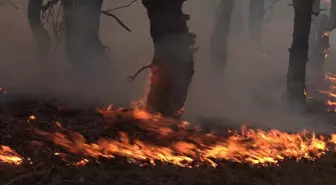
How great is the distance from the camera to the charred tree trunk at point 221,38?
2202 centimetres

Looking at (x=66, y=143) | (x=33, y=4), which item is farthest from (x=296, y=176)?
(x=33, y=4)

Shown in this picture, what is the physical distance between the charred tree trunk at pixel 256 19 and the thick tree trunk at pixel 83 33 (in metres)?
23.8

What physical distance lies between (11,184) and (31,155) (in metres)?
0.66

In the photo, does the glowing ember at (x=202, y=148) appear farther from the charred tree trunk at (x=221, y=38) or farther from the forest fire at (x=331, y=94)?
the charred tree trunk at (x=221, y=38)

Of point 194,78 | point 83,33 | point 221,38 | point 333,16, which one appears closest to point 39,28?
point 83,33

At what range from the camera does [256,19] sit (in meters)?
34.3

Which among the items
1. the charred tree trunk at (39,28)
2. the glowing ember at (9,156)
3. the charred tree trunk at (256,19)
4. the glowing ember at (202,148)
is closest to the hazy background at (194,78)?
the charred tree trunk at (39,28)

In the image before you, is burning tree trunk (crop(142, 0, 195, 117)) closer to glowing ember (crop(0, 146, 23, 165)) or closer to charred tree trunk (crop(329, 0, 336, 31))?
glowing ember (crop(0, 146, 23, 165))

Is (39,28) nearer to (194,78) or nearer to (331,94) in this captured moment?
(194,78)

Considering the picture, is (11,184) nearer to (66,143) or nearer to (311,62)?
(66,143)

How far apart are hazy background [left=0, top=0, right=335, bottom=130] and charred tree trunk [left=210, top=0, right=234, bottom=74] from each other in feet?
2.76

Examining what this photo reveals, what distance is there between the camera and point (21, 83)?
1228 cm

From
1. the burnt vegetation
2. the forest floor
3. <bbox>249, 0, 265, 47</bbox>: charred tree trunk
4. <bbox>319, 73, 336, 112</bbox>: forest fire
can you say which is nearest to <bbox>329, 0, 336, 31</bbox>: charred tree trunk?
<bbox>319, 73, 336, 112</bbox>: forest fire

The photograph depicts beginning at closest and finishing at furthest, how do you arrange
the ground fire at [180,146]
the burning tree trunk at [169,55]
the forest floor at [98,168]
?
the forest floor at [98,168]
the ground fire at [180,146]
the burning tree trunk at [169,55]
